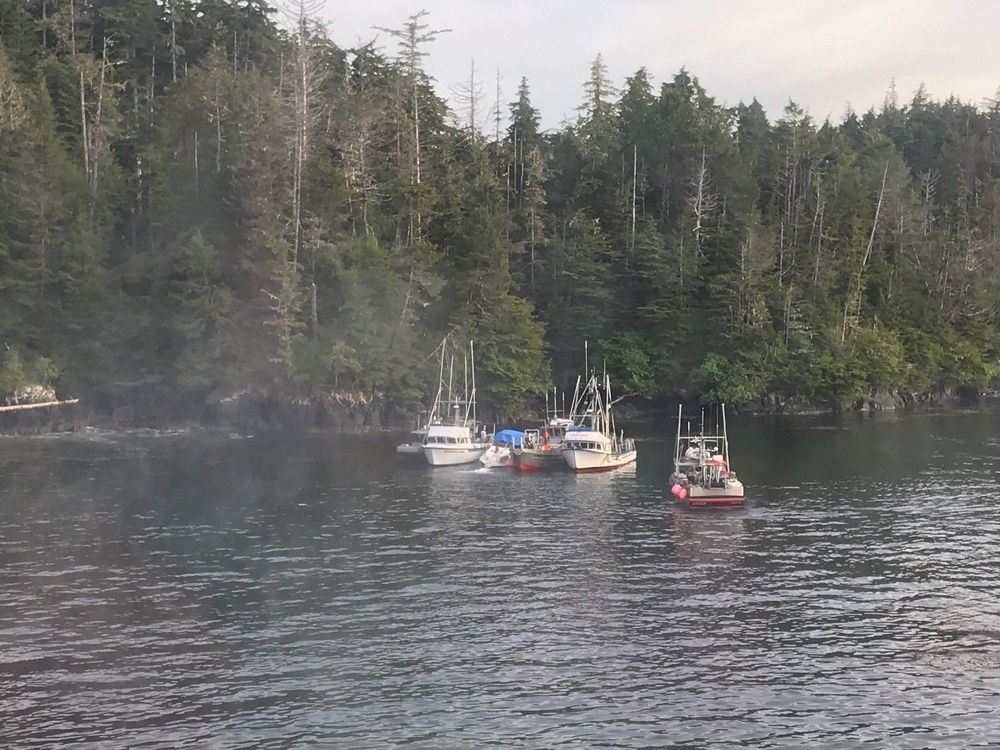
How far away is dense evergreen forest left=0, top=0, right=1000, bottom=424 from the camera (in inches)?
3605

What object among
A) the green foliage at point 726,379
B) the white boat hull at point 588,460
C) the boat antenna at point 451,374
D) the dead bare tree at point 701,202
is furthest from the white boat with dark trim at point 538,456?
the dead bare tree at point 701,202

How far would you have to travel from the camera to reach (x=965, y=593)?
37.2m

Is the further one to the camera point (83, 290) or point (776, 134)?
point (776, 134)

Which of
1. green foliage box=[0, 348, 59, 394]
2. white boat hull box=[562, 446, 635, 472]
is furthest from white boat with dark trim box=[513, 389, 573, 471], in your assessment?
green foliage box=[0, 348, 59, 394]

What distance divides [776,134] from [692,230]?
21.8m

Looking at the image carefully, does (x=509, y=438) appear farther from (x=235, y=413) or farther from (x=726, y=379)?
(x=726, y=379)

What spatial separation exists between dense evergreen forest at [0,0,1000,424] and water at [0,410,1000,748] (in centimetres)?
3231

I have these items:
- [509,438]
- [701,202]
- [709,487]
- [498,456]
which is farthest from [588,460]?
[701,202]

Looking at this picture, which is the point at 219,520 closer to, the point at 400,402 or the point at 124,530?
the point at 124,530

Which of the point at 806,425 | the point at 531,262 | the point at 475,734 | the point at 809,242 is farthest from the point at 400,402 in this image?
the point at 475,734

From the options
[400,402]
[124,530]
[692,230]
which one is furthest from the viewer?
[692,230]

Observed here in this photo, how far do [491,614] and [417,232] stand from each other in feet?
236

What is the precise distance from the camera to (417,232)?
10231 centimetres

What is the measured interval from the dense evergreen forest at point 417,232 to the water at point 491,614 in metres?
32.3
